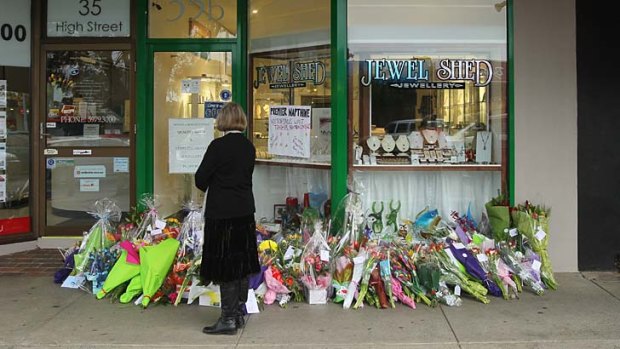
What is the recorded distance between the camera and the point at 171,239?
5.71 metres

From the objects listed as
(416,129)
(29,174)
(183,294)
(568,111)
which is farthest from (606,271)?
(29,174)

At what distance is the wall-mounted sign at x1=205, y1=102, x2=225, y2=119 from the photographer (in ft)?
24.7

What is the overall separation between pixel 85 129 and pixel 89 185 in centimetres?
65

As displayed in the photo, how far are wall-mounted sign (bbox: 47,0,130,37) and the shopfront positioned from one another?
0.05ft

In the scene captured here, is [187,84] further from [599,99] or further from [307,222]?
[599,99]

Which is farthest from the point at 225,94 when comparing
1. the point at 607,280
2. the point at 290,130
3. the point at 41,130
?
the point at 607,280

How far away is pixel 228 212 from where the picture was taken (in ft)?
15.7

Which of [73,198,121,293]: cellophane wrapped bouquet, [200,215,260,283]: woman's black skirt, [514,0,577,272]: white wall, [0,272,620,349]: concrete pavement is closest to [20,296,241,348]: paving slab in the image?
[0,272,620,349]: concrete pavement

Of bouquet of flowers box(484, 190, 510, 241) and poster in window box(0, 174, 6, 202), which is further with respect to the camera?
poster in window box(0, 174, 6, 202)

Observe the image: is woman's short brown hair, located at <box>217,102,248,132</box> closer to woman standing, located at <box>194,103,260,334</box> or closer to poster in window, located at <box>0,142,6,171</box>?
woman standing, located at <box>194,103,260,334</box>

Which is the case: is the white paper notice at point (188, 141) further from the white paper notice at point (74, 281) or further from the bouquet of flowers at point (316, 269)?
the bouquet of flowers at point (316, 269)

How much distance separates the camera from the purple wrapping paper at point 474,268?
578cm

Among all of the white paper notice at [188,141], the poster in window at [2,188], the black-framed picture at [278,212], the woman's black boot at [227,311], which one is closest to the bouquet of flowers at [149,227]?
the white paper notice at [188,141]

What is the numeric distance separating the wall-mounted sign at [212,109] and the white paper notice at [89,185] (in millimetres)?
1530
